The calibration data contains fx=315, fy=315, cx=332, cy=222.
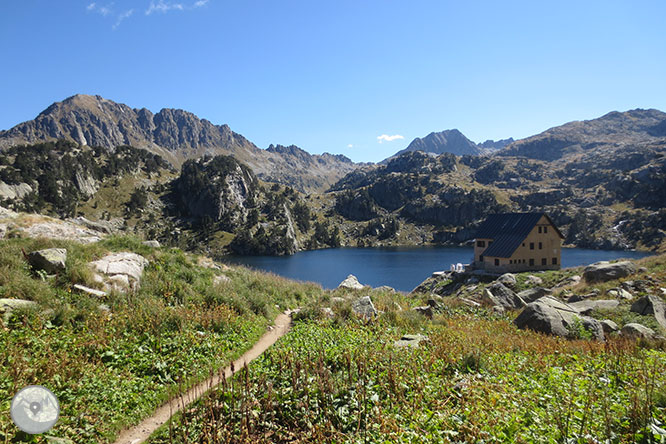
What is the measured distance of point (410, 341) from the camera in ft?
32.3

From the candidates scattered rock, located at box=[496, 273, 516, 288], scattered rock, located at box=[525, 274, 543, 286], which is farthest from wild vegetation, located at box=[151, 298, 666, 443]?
scattered rock, located at box=[525, 274, 543, 286]

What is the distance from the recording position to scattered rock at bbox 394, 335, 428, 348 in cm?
928

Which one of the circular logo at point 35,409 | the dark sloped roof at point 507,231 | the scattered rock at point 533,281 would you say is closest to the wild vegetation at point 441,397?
the circular logo at point 35,409

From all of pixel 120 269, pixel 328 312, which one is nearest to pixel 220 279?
pixel 120 269

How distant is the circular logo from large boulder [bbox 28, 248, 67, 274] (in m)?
9.15

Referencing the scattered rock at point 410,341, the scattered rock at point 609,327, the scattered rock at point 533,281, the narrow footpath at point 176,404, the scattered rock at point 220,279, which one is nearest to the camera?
the narrow footpath at point 176,404

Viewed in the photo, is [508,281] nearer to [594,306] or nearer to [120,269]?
[594,306]

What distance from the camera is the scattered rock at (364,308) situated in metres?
13.7

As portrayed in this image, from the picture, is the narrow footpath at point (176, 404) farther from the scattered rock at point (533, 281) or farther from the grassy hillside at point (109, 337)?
the scattered rock at point (533, 281)

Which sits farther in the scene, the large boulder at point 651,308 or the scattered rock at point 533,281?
the scattered rock at point 533,281

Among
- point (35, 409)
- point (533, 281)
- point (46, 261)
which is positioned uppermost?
point (46, 261)

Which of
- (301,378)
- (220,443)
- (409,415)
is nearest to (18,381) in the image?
(220,443)

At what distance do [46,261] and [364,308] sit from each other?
39.9 feet

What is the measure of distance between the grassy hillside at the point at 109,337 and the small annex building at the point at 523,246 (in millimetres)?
43903
